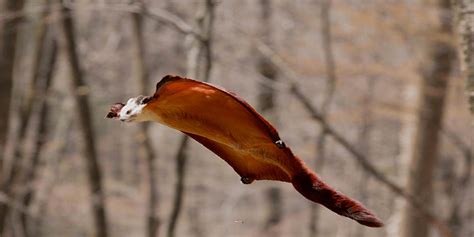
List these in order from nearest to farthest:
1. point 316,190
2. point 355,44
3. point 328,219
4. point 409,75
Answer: point 316,190 < point 409,75 < point 355,44 < point 328,219

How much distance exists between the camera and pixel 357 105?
31.7 ft

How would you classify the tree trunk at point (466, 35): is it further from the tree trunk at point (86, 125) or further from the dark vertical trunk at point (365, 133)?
the dark vertical trunk at point (365, 133)

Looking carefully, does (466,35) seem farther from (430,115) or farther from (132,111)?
(430,115)

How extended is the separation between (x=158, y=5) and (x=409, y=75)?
2488 millimetres

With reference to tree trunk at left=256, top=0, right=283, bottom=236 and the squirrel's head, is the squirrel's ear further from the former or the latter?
tree trunk at left=256, top=0, right=283, bottom=236

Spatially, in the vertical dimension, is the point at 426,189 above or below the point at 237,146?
above

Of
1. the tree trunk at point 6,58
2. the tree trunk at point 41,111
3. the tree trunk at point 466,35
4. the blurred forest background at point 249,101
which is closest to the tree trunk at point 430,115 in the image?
the blurred forest background at point 249,101

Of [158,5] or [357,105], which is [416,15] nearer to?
[158,5]

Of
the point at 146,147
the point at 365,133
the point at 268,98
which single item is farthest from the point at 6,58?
the point at 365,133

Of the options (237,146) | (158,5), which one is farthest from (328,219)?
(237,146)

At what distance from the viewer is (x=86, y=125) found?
5668 millimetres

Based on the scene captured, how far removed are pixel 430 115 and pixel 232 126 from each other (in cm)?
594

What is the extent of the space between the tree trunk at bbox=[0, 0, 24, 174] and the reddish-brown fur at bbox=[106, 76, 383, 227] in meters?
4.12

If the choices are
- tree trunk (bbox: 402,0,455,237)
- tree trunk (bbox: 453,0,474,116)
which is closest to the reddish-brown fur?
tree trunk (bbox: 453,0,474,116)
